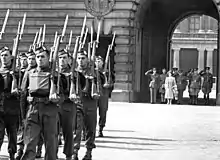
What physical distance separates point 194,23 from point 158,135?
54.1 m

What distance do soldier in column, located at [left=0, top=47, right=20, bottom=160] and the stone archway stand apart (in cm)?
1869

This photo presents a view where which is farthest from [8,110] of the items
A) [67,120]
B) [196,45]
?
[196,45]

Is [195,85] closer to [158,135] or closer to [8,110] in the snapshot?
[158,135]

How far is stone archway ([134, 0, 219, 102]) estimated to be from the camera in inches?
1198

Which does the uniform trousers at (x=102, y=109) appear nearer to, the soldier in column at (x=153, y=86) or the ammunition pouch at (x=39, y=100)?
the ammunition pouch at (x=39, y=100)

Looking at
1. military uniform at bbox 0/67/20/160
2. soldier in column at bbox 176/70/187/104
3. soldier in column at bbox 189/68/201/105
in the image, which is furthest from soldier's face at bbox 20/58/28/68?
soldier in column at bbox 189/68/201/105

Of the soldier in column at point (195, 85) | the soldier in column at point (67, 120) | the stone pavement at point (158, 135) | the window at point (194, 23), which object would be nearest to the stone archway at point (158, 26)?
the soldier in column at point (195, 85)

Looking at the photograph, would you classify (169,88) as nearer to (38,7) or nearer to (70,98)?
(38,7)

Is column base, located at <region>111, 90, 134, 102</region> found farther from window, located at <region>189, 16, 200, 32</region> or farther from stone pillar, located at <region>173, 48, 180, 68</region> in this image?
window, located at <region>189, 16, 200, 32</region>

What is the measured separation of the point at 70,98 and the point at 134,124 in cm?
853

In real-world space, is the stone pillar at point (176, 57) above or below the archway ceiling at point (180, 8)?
below

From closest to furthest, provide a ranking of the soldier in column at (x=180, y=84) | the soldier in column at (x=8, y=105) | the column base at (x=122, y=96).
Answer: the soldier in column at (x=8, y=105)
the column base at (x=122, y=96)
the soldier in column at (x=180, y=84)

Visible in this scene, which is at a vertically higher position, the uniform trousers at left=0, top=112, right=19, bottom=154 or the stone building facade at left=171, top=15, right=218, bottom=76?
the stone building facade at left=171, top=15, right=218, bottom=76

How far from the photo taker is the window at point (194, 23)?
222 ft
